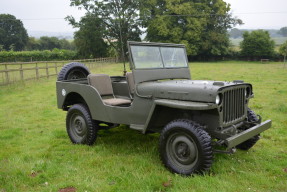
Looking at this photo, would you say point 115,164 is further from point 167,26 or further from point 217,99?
point 167,26

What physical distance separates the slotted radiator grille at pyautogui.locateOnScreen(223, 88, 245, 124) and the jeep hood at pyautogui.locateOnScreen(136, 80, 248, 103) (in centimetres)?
16

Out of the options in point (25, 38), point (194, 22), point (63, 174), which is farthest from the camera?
point (25, 38)

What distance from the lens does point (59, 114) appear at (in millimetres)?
8164

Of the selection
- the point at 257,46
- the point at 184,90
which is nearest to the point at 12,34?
the point at 257,46

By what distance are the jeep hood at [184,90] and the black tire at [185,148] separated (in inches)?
14.1

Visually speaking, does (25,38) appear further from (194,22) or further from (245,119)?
(245,119)

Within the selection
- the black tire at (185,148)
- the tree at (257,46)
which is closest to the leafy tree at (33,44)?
the tree at (257,46)

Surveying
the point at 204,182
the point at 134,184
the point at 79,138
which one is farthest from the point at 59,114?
the point at 204,182

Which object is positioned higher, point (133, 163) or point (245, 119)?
point (245, 119)

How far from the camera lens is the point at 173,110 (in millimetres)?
4301

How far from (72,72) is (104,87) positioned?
2.97 feet

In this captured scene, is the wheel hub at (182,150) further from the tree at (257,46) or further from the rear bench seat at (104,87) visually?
the tree at (257,46)

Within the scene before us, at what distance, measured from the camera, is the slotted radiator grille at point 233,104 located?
12.5ft

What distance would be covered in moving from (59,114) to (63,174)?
444 cm
